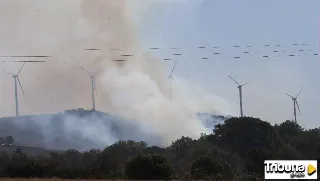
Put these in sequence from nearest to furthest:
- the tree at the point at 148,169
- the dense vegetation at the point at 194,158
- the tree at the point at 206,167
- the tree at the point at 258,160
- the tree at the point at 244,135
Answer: the tree at the point at 148,169 → the dense vegetation at the point at 194,158 → the tree at the point at 206,167 → the tree at the point at 258,160 → the tree at the point at 244,135

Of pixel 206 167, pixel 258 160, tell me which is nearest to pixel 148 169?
pixel 206 167

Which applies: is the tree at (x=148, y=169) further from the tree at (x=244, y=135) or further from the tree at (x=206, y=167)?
the tree at (x=244, y=135)

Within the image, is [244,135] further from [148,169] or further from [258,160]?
[148,169]

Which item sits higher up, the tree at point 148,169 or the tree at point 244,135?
the tree at point 244,135

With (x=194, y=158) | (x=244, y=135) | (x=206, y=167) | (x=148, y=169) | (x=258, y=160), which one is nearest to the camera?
(x=148, y=169)

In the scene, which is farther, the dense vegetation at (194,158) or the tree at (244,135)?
the tree at (244,135)

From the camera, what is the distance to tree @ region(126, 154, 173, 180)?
53.5 meters

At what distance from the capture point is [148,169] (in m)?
53.6

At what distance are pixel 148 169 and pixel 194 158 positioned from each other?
112ft

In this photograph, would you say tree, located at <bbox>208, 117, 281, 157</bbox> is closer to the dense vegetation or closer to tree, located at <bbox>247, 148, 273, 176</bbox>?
the dense vegetation

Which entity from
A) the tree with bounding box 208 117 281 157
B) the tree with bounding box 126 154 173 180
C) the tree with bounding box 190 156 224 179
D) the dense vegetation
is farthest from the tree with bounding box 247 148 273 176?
the tree with bounding box 208 117 281 157

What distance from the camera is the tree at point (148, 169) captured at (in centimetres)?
5350

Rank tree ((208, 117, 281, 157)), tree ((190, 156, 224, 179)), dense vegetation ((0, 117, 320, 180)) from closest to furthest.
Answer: dense vegetation ((0, 117, 320, 180)) < tree ((190, 156, 224, 179)) < tree ((208, 117, 281, 157))

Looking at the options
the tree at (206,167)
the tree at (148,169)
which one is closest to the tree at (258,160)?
the tree at (206,167)
